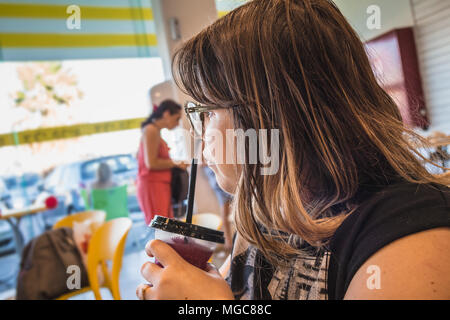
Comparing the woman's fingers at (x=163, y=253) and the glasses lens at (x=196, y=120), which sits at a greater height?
the glasses lens at (x=196, y=120)

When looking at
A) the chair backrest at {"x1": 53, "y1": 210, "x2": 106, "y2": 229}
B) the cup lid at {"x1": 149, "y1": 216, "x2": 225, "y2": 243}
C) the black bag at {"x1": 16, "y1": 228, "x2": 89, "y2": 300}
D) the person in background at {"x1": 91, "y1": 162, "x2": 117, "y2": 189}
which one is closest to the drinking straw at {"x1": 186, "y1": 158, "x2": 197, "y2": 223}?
the cup lid at {"x1": 149, "y1": 216, "x2": 225, "y2": 243}

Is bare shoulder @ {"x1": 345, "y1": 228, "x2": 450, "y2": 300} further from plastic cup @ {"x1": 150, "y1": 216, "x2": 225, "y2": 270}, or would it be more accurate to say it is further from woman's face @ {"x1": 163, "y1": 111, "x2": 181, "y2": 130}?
woman's face @ {"x1": 163, "y1": 111, "x2": 181, "y2": 130}

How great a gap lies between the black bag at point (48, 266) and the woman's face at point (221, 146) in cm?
137

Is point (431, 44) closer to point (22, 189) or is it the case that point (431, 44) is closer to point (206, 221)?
point (206, 221)

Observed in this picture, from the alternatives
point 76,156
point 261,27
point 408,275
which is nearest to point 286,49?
point 261,27

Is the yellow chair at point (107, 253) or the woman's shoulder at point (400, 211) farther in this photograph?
the yellow chair at point (107, 253)

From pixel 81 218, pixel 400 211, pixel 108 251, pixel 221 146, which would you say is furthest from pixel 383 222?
pixel 81 218

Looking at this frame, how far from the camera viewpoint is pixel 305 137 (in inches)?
24.0

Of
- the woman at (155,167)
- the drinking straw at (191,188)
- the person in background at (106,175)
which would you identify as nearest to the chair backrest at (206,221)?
the woman at (155,167)

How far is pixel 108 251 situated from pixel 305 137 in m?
1.17

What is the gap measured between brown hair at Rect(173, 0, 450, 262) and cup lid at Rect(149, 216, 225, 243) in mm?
114

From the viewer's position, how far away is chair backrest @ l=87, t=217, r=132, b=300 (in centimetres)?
123

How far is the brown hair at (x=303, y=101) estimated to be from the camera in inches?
22.9

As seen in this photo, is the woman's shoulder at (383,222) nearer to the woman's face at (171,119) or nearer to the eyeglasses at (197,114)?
the eyeglasses at (197,114)
